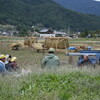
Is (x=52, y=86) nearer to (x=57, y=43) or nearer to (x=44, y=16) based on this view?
(x=57, y=43)

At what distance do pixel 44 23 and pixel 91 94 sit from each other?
15265 centimetres

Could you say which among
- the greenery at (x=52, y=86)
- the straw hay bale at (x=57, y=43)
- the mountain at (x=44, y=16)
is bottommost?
the straw hay bale at (x=57, y=43)

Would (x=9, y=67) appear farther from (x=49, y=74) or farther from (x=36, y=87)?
(x=36, y=87)

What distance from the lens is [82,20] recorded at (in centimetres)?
16662

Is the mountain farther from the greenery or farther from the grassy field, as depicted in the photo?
the greenery

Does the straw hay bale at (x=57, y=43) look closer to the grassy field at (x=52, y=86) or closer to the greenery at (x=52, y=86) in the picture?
the grassy field at (x=52, y=86)

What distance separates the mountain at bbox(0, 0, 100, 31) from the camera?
140750 millimetres

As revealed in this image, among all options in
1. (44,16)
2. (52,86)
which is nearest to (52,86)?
(52,86)

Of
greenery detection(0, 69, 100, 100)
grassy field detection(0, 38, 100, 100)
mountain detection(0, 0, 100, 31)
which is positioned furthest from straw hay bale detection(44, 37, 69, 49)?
mountain detection(0, 0, 100, 31)

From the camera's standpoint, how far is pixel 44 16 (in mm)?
156125

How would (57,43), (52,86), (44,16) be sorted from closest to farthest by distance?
1. (52,86)
2. (57,43)
3. (44,16)

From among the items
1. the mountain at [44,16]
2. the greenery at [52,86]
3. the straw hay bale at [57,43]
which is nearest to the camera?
the greenery at [52,86]

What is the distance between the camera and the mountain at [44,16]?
141 metres

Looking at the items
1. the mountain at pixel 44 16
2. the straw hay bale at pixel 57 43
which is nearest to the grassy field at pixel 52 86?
the straw hay bale at pixel 57 43
